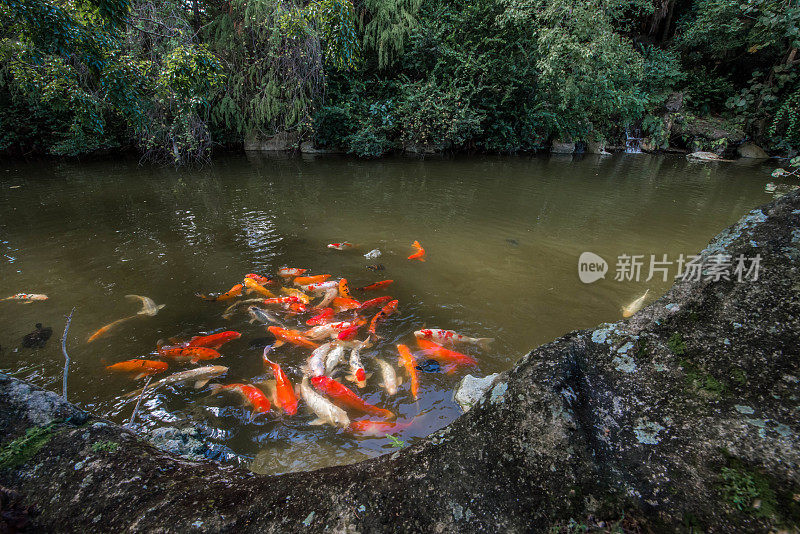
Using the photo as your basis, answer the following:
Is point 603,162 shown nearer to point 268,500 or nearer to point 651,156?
point 651,156

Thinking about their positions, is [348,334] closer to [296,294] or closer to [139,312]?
[296,294]

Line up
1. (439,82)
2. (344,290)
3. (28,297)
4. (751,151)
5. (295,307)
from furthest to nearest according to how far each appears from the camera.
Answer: (751,151), (439,82), (344,290), (28,297), (295,307)

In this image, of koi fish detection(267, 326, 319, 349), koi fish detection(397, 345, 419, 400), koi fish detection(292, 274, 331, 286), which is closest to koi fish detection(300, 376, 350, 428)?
koi fish detection(397, 345, 419, 400)

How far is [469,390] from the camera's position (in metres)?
3.57

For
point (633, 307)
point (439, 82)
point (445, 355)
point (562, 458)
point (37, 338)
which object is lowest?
point (37, 338)

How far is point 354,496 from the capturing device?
1.04m

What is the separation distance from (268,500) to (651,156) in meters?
23.7

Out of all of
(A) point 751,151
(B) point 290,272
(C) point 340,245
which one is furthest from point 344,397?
(A) point 751,151

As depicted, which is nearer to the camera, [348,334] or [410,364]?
[410,364]

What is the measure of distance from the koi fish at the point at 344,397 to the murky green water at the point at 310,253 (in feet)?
0.47

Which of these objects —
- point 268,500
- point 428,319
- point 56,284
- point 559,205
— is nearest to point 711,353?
point 268,500

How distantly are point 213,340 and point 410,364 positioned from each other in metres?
2.40

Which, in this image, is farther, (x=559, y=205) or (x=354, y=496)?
(x=559, y=205)

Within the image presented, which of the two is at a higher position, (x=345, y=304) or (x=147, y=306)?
(x=345, y=304)
